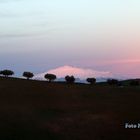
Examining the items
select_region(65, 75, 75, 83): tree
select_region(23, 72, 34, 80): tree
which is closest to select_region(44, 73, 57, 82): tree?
select_region(65, 75, 75, 83): tree

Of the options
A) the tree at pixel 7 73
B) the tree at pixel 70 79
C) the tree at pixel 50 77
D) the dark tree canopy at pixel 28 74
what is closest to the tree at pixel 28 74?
the dark tree canopy at pixel 28 74

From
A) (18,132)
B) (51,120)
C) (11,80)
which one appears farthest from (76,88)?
(18,132)

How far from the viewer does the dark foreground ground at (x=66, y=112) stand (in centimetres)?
3800

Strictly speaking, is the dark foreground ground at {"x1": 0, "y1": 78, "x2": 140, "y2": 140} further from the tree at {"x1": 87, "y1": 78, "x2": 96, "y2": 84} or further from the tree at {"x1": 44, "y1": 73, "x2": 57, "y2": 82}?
the tree at {"x1": 87, "y1": 78, "x2": 96, "y2": 84}

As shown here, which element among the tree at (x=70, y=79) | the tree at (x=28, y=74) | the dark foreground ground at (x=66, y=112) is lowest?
the dark foreground ground at (x=66, y=112)

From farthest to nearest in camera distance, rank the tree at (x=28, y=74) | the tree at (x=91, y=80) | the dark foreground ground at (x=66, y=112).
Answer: the tree at (x=91, y=80) < the tree at (x=28, y=74) < the dark foreground ground at (x=66, y=112)

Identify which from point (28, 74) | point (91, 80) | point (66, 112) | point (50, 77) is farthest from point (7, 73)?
point (66, 112)

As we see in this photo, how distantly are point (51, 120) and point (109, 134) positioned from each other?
5.49 metres

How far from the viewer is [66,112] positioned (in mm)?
44250

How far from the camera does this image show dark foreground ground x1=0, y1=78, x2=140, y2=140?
38.0 m

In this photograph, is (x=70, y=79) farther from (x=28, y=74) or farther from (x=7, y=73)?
(x=7, y=73)

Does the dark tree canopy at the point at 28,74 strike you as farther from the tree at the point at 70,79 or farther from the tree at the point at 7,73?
the tree at the point at 70,79

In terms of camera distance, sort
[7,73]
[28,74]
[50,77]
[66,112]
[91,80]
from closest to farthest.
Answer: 1. [66,112]
2. [7,73]
3. [50,77]
4. [28,74]
5. [91,80]

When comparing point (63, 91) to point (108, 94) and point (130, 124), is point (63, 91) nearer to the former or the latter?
point (108, 94)
